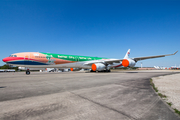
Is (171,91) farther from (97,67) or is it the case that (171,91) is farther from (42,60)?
(42,60)

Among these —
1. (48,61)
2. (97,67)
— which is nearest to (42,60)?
(48,61)

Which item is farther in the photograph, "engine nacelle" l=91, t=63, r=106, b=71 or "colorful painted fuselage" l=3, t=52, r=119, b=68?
"engine nacelle" l=91, t=63, r=106, b=71

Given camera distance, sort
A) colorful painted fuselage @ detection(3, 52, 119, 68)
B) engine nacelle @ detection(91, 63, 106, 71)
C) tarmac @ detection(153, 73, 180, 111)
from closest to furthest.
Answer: tarmac @ detection(153, 73, 180, 111) → colorful painted fuselage @ detection(3, 52, 119, 68) → engine nacelle @ detection(91, 63, 106, 71)

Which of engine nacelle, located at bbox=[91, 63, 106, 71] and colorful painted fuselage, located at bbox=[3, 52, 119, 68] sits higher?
colorful painted fuselage, located at bbox=[3, 52, 119, 68]

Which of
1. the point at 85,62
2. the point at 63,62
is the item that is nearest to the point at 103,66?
the point at 85,62

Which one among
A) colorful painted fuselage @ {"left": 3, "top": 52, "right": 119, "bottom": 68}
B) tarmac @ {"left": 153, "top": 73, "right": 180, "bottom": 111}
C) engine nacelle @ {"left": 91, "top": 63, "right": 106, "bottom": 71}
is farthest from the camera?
engine nacelle @ {"left": 91, "top": 63, "right": 106, "bottom": 71}

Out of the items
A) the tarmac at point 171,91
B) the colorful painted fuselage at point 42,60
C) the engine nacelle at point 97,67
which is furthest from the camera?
the engine nacelle at point 97,67

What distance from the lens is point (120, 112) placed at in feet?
8.20

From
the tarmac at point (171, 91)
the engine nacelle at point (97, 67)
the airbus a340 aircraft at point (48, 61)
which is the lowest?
the tarmac at point (171, 91)

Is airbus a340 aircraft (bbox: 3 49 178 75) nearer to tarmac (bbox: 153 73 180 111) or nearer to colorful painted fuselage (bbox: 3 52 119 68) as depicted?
colorful painted fuselage (bbox: 3 52 119 68)

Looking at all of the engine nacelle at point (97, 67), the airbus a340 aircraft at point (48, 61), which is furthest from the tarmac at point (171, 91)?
the engine nacelle at point (97, 67)

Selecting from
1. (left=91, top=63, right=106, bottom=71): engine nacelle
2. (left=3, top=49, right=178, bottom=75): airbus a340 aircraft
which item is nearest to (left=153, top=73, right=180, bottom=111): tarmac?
(left=3, top=49, right=178, bottom=75): airbus a340 aircraft

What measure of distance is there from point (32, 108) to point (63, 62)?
1662cm

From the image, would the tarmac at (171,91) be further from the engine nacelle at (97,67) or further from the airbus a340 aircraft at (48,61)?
the engine nacelle at (97,67)
